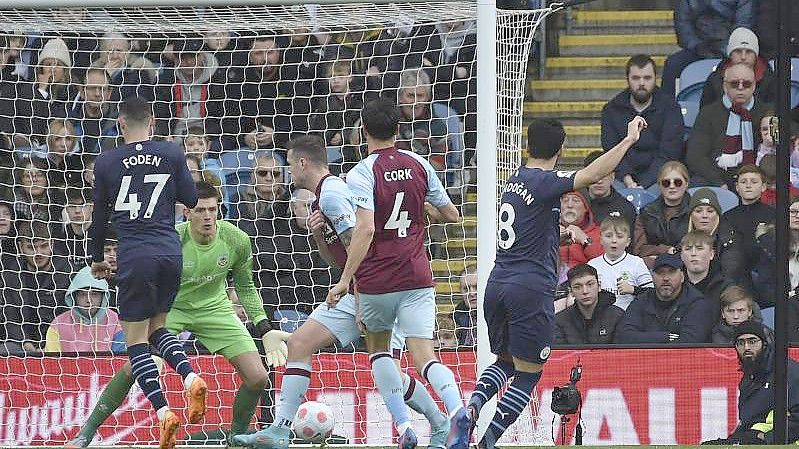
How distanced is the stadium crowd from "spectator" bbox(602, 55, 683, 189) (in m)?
0.02

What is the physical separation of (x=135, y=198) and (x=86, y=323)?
3.33 meters

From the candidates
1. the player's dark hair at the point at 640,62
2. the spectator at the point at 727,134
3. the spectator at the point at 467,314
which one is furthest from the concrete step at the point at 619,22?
the spectator at the point at 467,314

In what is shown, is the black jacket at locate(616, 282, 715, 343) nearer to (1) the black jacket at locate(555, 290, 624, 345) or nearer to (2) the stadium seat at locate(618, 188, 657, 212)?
(1) the black jacket at locate(555, 290, 624, 345)

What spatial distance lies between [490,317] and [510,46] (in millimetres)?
2722

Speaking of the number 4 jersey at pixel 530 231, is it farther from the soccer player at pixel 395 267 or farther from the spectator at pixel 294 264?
the spectator at pixel 294 264

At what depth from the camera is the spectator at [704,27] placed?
12289 mm

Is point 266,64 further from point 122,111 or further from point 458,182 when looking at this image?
point 122,111

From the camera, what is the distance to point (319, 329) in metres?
8.27

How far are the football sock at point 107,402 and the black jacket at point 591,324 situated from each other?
3621mm

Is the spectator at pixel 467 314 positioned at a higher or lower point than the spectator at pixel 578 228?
lower

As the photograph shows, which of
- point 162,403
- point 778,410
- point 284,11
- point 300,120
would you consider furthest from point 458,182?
point 162,403

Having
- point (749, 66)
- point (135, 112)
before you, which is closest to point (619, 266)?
A: point (749, 66)

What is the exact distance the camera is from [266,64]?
1155 centimetres

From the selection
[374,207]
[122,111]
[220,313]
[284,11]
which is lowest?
[220,313]
